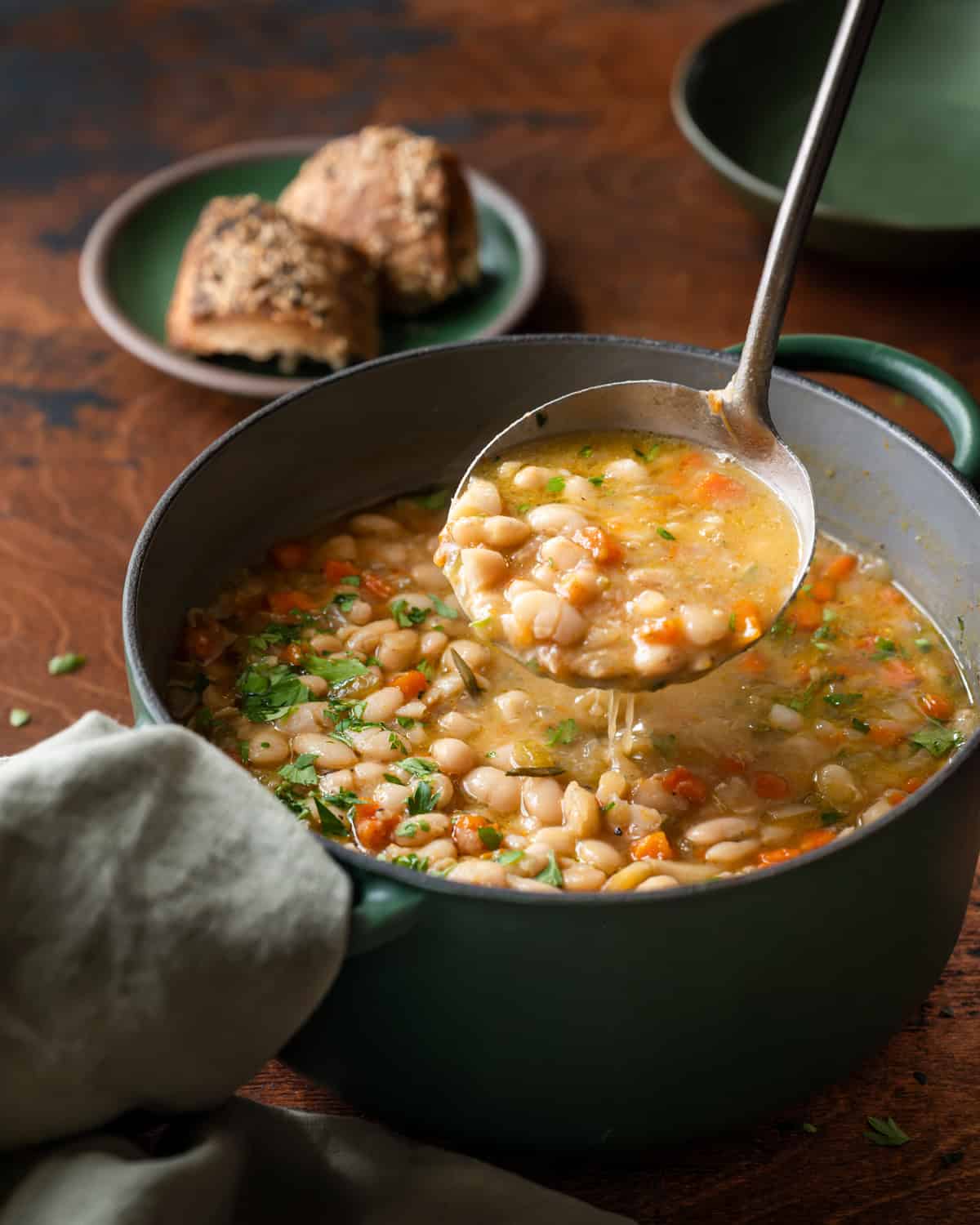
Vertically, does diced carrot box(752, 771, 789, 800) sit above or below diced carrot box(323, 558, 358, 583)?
above

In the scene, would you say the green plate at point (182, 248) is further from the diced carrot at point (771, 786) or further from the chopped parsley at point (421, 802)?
the diced carrot at point (771, 786)

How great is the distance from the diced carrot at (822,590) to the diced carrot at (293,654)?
0.90 meters

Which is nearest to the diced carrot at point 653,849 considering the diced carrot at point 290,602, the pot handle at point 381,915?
the pot handle at point 381,915

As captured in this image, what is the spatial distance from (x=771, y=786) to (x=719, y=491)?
0.48 metres

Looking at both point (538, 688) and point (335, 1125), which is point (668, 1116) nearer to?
point (335, 1125)

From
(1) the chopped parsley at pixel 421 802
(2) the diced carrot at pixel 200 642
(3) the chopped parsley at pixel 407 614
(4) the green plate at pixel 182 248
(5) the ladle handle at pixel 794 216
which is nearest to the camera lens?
(5) the ladle handle at pixel 794 216

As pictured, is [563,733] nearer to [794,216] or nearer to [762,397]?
[762,397]

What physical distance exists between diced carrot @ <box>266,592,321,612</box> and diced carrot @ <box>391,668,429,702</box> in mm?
258

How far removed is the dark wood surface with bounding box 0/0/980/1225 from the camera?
194cm

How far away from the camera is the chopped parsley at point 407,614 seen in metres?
2.54

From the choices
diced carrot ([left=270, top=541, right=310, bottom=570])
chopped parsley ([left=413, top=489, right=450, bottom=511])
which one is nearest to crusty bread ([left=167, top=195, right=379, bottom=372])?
chopped parsley ([left=413, top=489, right=450, bottom=511])

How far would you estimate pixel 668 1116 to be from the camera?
70.7 inches

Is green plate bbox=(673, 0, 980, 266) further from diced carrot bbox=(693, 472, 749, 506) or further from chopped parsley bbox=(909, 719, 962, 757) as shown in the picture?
chopped parsley bbox=(909, 719, 962, 757)

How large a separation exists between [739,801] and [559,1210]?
0.71 metres
